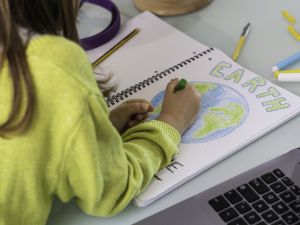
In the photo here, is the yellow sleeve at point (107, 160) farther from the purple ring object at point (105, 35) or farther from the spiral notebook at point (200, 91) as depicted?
the purple ring object at point (105, 35)

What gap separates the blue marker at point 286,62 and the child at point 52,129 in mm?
297

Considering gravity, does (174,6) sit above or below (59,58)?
below

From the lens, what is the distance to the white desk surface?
581 mm

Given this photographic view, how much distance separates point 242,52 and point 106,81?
24cm

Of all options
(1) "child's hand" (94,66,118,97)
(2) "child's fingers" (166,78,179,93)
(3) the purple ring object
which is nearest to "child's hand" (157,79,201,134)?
(2) "child's fingers" (166,78,179,93)

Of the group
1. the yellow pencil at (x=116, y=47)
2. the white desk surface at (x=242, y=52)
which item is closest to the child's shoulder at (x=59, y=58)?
the white desk surface at (x=242, y=52)

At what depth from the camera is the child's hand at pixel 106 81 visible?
2.52 feet

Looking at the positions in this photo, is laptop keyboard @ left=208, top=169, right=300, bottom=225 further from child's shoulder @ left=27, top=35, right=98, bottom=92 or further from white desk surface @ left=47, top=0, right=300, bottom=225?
child's shoulder @ left=27, top=35, right=98, bottom=92

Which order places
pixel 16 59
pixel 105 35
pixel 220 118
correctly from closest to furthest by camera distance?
1. pixel 16 59
2. pixel 220 118
3. pixel 105 35

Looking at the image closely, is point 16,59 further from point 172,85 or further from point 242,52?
point 242,52

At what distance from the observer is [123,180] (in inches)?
21.2

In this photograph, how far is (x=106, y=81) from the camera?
0.79 meters

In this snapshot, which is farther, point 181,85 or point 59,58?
point 181,85

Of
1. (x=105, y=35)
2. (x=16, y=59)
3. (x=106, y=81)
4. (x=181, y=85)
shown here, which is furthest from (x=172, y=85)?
(x=16, y=59)
